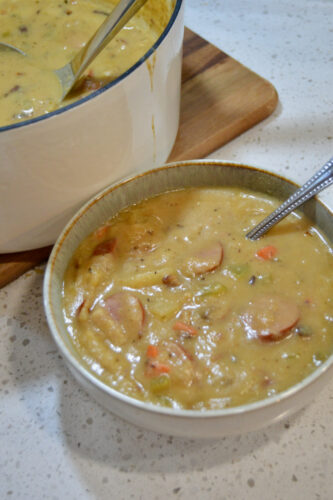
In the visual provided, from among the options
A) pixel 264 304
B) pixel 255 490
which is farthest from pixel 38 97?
pixel 255 490

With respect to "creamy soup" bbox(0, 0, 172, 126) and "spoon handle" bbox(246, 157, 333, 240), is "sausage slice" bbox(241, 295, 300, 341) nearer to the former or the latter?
"spoon handle" bbox(246, 157, 333, 240)

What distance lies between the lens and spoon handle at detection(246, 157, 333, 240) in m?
1.04

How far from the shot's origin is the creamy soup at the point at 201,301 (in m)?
0.92

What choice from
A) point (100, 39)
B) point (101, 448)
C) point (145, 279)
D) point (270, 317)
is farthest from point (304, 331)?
point (100, 39)

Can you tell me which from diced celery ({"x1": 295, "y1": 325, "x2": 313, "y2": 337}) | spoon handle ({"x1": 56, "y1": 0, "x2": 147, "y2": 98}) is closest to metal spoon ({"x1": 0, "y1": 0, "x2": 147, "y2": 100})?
spoon handle ({"x1": 56, "y1": 0, "x2": 147, "y2": 98})

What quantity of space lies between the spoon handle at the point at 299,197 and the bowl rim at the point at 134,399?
0.03 meters

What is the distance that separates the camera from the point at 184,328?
98cm

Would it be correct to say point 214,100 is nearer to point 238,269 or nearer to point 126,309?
point 238,269

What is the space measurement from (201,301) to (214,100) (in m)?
0.71

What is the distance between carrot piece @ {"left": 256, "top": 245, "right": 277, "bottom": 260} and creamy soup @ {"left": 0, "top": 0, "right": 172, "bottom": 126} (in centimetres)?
54

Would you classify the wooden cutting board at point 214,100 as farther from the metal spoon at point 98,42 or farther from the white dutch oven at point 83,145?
the metal spoon at point 98,42

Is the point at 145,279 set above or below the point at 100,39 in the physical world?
below

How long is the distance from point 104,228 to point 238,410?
53cm

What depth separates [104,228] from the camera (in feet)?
3.83
